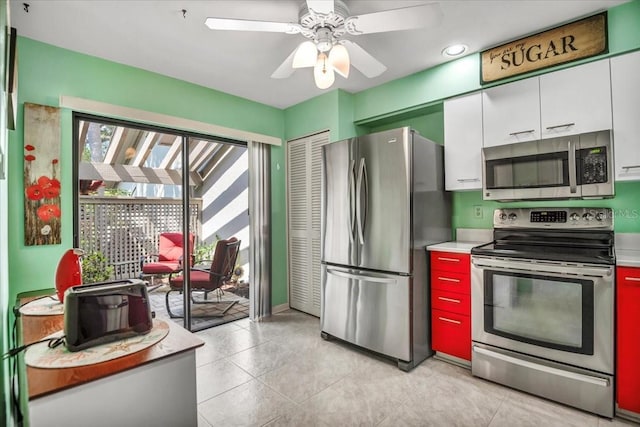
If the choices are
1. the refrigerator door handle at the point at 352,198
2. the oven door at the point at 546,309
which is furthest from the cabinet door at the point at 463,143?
the refrigerator door handle at the point at 352,198

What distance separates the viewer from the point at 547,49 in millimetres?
2367

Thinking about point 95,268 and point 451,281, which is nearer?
point 451,281

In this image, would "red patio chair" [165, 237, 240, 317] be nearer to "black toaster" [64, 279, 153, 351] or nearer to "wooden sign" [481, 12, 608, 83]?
"black toaster" [64, 279, 153, 351]

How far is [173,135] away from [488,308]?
330 cm

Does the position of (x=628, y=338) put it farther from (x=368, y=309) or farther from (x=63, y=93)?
(x=63, y=93)

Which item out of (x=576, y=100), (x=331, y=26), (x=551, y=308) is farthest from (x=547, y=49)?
(x=551, y=308)

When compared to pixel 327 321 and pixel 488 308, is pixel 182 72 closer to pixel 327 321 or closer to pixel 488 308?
pixel 327 321

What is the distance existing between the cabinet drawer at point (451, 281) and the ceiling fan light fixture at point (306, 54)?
1918mm

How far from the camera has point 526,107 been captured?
2451mm

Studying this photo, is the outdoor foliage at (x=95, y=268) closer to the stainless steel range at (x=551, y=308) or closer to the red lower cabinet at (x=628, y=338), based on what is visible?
the stainless steel range at (x=551, y=308)

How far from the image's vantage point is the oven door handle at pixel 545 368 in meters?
1.94

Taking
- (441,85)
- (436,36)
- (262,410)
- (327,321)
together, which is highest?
(436,36)

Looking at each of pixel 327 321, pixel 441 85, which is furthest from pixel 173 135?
pixel 441 85

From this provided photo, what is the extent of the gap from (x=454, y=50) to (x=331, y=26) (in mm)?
1249
